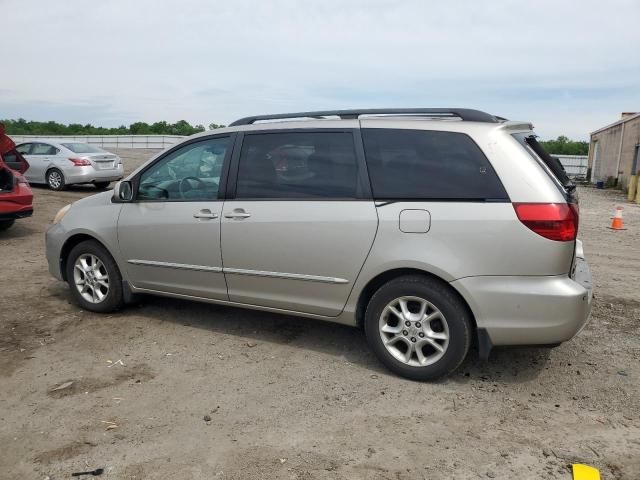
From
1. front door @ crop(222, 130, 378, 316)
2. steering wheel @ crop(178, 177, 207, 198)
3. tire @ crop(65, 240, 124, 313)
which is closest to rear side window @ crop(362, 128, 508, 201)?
front door @ crop(222, 130, 378, 316)

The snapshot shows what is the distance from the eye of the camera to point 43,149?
51.9 feet

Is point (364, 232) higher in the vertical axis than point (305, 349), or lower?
higher

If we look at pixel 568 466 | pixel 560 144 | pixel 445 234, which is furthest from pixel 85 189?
pixel 560 144

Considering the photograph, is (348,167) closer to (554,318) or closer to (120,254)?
(554,318)

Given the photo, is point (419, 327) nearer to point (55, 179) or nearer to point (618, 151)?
point (55, 179)

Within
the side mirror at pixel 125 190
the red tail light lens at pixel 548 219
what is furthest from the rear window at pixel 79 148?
the red tail light lens at pixel 548 219

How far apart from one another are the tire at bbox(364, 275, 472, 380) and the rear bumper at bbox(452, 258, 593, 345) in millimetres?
132

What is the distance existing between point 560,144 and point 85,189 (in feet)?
134

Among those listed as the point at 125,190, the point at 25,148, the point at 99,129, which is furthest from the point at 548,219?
the point at 99,129

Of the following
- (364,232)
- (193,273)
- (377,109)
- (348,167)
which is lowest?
(193,273)

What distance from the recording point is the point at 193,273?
4828 mm

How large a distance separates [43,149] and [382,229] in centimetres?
1465

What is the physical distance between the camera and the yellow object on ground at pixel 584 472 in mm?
2869

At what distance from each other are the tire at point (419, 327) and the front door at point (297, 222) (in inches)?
12.6
